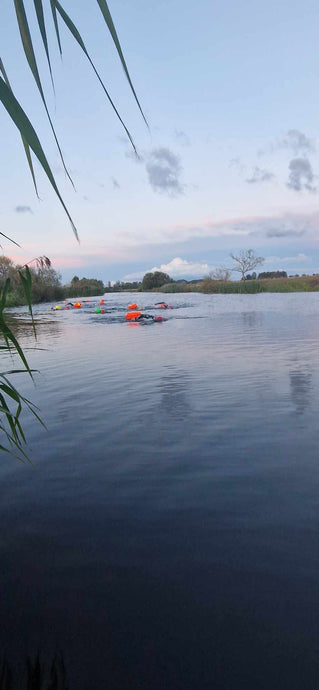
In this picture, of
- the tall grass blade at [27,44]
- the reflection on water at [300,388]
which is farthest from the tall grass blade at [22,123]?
the reflection on water at [300,388]

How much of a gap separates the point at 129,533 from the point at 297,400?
5.67 meters

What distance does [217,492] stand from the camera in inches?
206

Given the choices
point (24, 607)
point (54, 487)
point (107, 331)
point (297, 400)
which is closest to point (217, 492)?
point (54, 487)

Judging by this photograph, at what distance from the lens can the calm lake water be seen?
3057 millimetres

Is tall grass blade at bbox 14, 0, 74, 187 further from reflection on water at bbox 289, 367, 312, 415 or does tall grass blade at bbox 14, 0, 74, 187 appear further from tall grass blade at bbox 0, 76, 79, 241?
reflection on water at bbox 289, 367, 312, 415

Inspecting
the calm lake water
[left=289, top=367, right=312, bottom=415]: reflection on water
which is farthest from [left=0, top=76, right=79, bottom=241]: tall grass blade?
[left=289, top=367, right=312, bottom=415]: reflection on water

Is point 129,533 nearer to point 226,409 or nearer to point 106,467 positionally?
point 106,467

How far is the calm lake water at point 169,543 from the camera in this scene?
3.06m

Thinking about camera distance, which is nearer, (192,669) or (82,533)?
(192,669)

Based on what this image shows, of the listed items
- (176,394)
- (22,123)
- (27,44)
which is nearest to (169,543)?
(22,123)

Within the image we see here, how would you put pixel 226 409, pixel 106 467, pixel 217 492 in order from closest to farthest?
pixel 217 492, pixel 106 467, pixel 226 409

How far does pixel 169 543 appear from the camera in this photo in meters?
4.30

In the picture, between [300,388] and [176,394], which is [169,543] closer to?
[176,394]

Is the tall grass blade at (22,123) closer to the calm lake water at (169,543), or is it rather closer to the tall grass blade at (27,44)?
the tall grass blade at (27,44)
